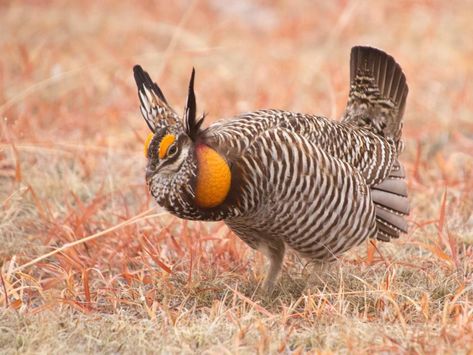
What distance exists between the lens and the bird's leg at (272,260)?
4039mm

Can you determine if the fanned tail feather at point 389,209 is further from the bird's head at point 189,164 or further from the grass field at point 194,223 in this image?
the bird's head at point 189,164

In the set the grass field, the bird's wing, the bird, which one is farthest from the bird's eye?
the grass field

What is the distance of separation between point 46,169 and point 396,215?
244 cm

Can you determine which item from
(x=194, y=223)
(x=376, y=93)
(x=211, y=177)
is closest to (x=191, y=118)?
(x=211, y=177)

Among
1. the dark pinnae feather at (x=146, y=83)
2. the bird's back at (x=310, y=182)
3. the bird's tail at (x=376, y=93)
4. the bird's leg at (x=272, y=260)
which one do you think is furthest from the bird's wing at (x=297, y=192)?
the bird's tail at (x=376, y=93)

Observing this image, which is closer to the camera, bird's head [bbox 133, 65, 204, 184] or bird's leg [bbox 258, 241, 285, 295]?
bird's head [bbox 133, 65, 204, 184]

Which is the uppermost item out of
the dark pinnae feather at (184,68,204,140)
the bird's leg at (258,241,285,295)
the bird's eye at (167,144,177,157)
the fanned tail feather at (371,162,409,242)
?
the dark pinnae feather at (184,68,204,140)

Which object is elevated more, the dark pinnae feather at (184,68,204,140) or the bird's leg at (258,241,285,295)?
the dark pinnae feather at (184,68,204,140)

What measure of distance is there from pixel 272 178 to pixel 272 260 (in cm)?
68

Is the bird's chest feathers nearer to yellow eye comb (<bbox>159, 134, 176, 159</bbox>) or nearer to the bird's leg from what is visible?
yellow eye comb (<bbox>159, 134, 176, 159</bbox>)

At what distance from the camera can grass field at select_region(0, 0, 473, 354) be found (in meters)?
3.38

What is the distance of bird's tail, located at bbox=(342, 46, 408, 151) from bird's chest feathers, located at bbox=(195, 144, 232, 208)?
1.15 meters

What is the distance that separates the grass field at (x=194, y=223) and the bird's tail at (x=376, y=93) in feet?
1.75

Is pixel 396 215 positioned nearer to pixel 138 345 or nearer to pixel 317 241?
pixel 317 241
